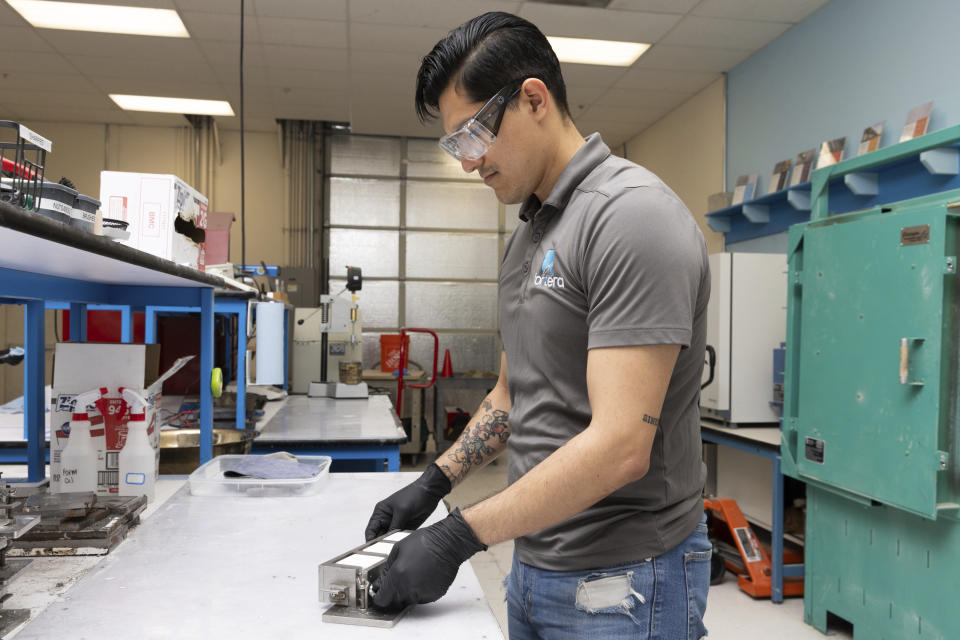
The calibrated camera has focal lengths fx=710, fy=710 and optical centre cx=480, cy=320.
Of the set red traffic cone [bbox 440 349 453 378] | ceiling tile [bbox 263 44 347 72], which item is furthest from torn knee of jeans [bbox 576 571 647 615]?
red traffic cone [bbox 440 349 453 378]

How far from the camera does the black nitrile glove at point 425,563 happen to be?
0.93 m

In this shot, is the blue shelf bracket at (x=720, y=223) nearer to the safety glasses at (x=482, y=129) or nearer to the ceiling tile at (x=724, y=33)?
the ceiling tile at (x=724, y=33)

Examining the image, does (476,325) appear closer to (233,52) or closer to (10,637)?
(233,52)

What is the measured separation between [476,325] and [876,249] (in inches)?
187

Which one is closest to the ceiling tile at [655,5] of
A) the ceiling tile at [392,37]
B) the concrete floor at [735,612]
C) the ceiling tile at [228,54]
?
the ceiling tile at [392,37]

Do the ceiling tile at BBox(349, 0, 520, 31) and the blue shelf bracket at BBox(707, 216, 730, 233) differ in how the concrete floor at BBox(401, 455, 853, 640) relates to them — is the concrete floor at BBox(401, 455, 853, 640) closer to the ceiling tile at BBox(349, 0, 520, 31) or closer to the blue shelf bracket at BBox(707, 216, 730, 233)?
the blue shelf bracket at BBox(707, 216, 730, 233)

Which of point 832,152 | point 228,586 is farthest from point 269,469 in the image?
point 832,152

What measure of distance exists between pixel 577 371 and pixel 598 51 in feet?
13.8

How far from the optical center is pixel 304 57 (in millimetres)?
4914

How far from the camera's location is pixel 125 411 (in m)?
1.48

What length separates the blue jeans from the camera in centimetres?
102

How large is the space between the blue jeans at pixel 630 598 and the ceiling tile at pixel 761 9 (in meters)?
3.68

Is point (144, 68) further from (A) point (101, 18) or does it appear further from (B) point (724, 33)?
(B) point (724, 33)

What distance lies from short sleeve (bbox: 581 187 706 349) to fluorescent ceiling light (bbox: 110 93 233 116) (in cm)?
570
